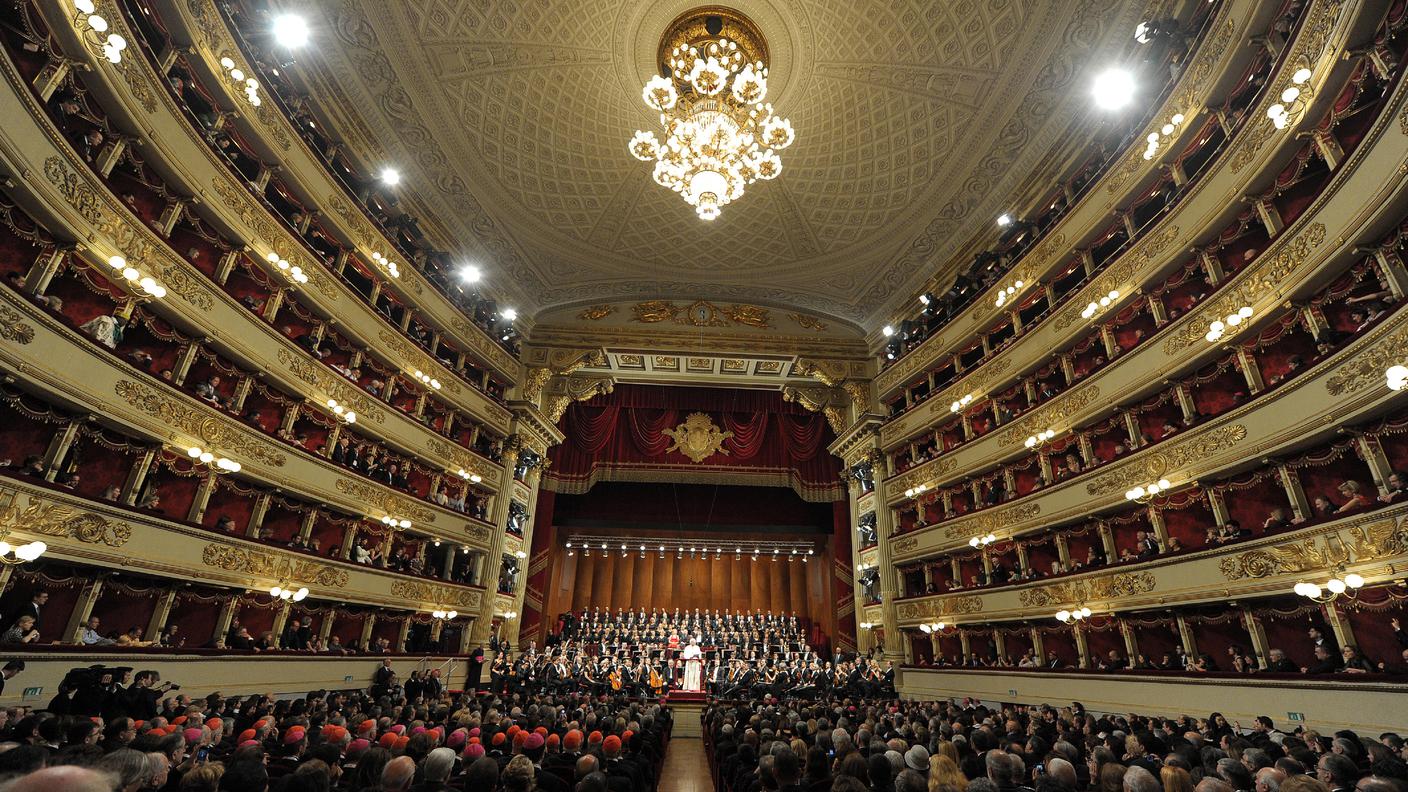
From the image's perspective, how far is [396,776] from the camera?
10.3ft

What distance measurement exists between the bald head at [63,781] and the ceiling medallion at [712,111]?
1110cm

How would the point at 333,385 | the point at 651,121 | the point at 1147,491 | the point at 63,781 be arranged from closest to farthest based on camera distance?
1. the point at 63,781
2. the point at 1147,491
3. the point at 333,385
4. the point at 651,121

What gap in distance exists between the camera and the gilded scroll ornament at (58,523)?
7.41 m

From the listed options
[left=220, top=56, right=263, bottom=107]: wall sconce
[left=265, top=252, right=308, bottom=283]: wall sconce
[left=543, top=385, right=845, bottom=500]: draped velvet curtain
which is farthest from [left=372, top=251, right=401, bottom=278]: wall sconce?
[left=543, top=385, right=845, bottom=500]: draped velvet curtain

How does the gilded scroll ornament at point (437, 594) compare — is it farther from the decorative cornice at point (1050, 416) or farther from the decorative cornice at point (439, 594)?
the decorative cornice at point (1050, 416)

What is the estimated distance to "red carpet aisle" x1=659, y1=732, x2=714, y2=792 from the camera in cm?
845

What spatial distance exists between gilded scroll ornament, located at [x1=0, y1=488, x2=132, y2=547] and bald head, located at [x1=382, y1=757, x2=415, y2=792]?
7797mm

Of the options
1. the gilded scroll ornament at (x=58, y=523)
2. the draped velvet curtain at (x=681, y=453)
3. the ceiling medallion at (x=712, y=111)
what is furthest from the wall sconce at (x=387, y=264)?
the draped velvet curtain at (x=681, y=453)

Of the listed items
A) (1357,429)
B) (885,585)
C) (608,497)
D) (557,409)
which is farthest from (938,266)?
(608,497)

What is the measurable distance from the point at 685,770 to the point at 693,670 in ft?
28.0

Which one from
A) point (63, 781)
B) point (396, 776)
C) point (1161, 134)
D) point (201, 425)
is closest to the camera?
point (63, 781)

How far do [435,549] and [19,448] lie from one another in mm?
9920

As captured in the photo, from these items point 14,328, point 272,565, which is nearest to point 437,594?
point 272,565

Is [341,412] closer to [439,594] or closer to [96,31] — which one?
[439,594]
